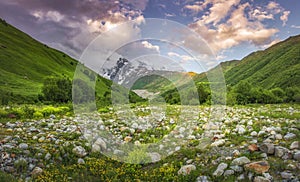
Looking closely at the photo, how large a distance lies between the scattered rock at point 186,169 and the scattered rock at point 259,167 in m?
1.52

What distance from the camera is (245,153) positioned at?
25.5ft

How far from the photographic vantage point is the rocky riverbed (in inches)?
268

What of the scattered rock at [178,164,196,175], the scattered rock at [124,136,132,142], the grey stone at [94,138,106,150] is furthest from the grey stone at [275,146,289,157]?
the grey stone at [94,138,106,150]

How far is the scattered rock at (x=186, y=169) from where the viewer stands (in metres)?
7.16

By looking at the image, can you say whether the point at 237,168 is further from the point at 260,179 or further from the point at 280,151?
the point at 280,151

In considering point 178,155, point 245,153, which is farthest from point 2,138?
point 245,153

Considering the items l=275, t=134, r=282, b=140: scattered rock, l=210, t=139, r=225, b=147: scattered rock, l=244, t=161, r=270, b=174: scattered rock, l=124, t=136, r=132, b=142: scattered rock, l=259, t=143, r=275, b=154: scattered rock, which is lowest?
l=244, t=161, r=270, b=174: scattered rock

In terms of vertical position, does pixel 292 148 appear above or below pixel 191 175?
above

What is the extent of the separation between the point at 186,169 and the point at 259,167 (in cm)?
205

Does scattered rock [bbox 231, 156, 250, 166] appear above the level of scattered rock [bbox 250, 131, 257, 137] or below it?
below

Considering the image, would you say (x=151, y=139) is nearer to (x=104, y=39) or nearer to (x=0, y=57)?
(x=104, y=39)

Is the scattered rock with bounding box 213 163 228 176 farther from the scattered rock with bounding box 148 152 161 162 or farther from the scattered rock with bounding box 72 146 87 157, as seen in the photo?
the scattered rock with bounding box 72 146 87 157

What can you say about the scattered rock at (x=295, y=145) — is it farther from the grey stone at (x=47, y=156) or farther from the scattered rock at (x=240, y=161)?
the grey stone at (x=47, y=156)

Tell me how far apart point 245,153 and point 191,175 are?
6.92ft
